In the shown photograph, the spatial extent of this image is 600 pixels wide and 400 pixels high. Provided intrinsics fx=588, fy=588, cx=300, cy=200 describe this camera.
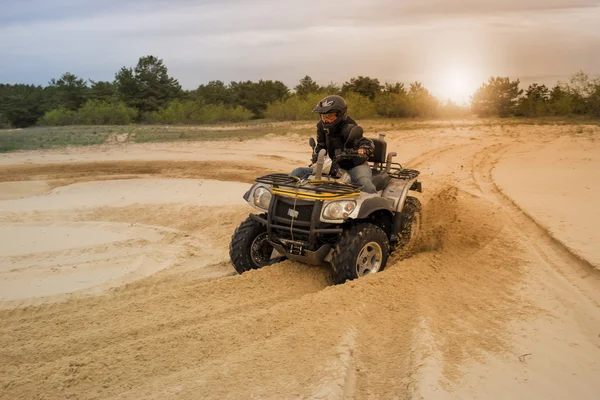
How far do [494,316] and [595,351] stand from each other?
92 cm

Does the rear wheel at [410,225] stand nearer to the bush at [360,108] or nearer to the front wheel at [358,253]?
the front wheel at [358,253]

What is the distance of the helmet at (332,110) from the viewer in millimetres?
7051

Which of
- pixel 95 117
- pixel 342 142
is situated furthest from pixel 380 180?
pixel 95 117

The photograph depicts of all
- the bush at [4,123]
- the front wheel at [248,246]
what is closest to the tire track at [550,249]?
the front wheel at [248,246]

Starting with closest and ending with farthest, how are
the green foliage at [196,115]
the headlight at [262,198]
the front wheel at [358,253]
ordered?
the front wheel at [358,253], the headlight at [262,198], the green foliage at [196,115]

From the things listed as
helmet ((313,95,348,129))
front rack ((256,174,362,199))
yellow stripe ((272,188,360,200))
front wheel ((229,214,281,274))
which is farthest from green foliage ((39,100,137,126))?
yellow stripe ((272,188,360,200))

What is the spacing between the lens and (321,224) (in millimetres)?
6250

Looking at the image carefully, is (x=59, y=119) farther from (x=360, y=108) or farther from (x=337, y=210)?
(x=337, y=210)

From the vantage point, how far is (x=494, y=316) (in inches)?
215

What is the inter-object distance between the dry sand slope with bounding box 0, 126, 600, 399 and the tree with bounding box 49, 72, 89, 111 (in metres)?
41.7

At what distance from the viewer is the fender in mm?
6322

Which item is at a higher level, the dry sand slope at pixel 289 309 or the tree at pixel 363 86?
the tree at pixel 363 86

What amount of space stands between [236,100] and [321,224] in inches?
1958

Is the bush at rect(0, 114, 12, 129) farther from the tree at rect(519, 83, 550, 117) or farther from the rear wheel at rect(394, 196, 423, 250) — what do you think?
the rear wheel at rect(394, 196, 423, 250)
